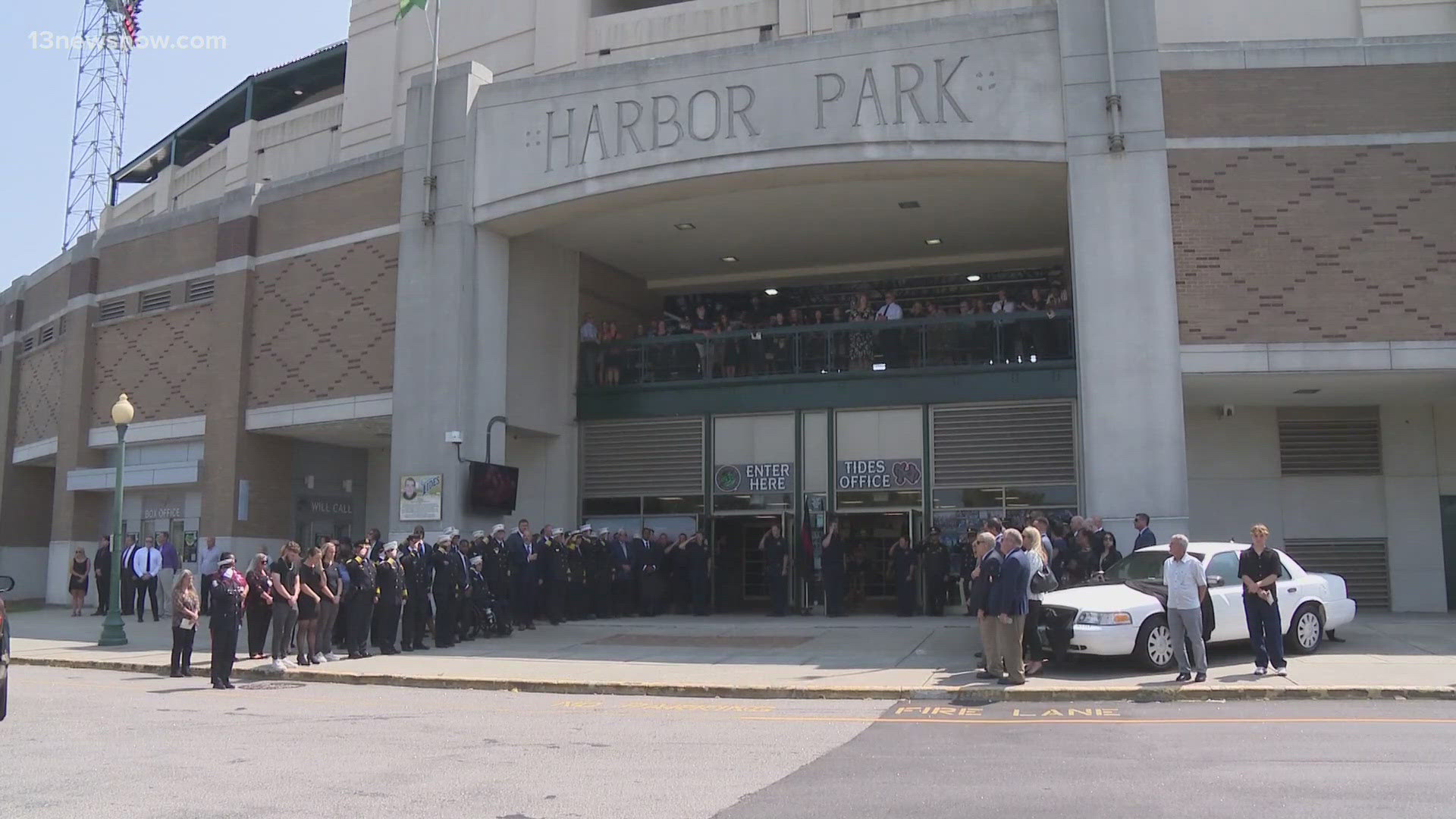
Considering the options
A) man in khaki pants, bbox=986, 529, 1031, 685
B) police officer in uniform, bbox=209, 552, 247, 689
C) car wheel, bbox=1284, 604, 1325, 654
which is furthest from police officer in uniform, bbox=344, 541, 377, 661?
car wheel, bbox=1284, 604, 1325, 654

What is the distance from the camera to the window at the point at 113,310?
28.8 meters

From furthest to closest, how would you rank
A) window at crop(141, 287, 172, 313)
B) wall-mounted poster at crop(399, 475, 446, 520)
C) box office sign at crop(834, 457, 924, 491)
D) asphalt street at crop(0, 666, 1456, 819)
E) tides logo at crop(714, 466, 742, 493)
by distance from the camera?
window at crop(141, 287, 172, 313) → tides logo at crop(714, 466, 742, 493) → box office sign at crop(834, 457, 924, 491) → wall-mounted poster at crop(399, 475, 446, 520) → asphalt street at crop(0, 666, 1456, 819)

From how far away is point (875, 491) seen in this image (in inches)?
893

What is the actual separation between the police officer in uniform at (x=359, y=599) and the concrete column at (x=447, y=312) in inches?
181

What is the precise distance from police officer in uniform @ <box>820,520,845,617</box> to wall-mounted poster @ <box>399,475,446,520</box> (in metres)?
6.94

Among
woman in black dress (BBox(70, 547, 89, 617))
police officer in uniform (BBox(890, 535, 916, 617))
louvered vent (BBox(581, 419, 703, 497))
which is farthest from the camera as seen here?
woman in black dress (BBox(70, 547, 89, 617))

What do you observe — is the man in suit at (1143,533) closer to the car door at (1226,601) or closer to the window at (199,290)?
the car door at (1226,601)

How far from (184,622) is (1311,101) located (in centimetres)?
1811

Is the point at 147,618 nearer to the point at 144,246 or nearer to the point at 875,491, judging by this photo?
the point at 144,246

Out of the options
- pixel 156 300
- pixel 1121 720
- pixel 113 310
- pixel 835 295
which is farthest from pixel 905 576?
pixel 113 310

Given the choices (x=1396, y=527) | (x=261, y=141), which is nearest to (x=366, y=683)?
(x=1396, y=527)

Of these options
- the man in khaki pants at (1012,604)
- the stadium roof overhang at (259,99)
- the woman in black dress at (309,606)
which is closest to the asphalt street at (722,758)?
the man in khaki pants at (1012,604)

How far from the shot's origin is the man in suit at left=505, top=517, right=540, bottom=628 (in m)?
19.8

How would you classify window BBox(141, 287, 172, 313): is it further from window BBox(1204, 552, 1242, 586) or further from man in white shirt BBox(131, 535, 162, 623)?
window BBox(1204, 552, 1242, 586)
